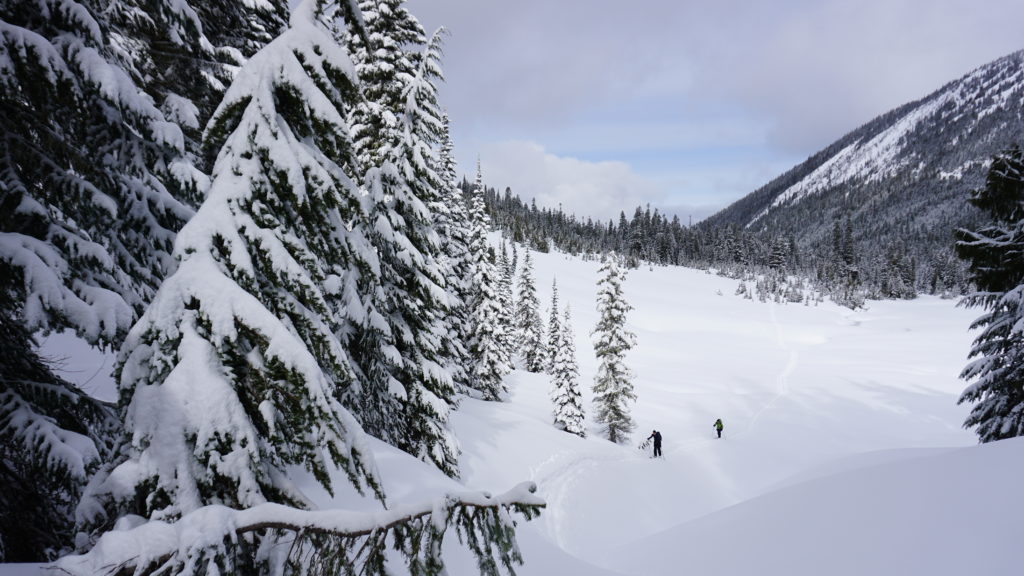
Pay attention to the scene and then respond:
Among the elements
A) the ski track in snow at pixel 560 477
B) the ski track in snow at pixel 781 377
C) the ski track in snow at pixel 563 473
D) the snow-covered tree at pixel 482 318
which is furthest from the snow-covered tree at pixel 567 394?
the ski track in snow at pixel 781 377

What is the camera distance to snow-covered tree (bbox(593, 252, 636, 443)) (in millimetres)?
28203

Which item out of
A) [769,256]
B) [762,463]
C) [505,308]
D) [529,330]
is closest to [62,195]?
[762,463]

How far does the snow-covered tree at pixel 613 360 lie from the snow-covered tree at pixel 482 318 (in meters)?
6.86

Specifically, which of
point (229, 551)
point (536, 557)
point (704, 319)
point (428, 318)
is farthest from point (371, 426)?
point (704, 319)

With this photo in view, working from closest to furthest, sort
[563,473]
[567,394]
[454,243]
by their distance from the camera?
1. [563,473]
2. [454,243]
3. [567,394]

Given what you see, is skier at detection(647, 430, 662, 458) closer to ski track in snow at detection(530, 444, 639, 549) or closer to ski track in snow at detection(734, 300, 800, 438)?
ski track in snow at detection(530, 444, 639, 549)

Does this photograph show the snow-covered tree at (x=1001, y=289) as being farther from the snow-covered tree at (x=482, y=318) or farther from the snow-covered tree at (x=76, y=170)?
the snow-covered tree at (x=482, y=318)

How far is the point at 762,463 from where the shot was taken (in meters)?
22.3

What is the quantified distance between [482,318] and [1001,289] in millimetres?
23538

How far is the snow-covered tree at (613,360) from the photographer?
2820 centimetres

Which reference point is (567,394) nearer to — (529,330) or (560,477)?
(560,477)

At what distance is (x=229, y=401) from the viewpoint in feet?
8.09

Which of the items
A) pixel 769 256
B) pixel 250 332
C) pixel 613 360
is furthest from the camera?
pixel 769 256

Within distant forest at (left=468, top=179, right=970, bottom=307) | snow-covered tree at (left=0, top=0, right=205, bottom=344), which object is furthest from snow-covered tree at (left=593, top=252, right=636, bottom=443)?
distant forest at (left=468, top=179, right=970, bottom=307)
